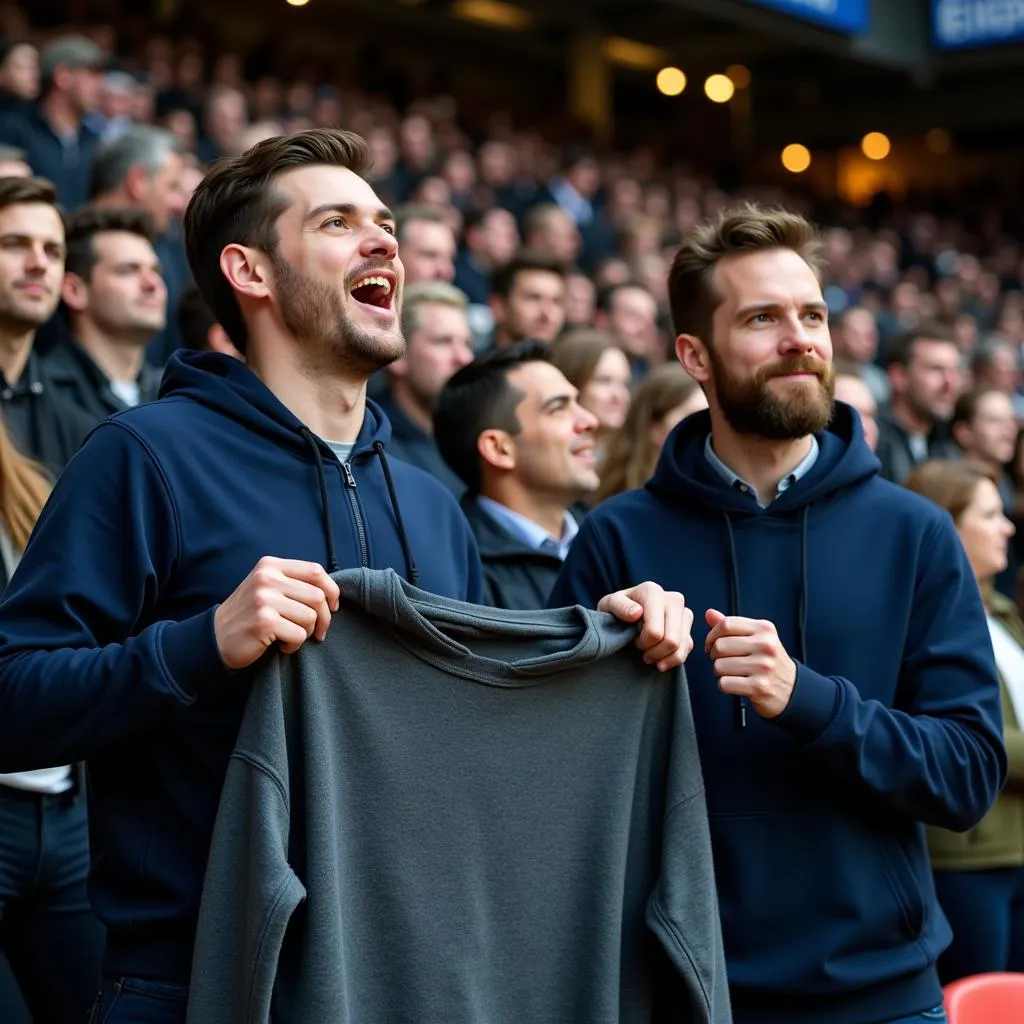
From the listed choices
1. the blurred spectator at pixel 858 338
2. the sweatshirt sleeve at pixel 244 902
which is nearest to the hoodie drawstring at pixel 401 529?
the sweatshirt sleeve at pixel 244 902

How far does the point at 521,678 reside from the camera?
7.38ft

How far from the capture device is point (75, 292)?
5.16m

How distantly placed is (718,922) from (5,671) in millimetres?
1061

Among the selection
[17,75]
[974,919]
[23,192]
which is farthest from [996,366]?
[23,192]

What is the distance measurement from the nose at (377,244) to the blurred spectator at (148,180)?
13.2 feet

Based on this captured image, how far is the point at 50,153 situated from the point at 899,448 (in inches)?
185

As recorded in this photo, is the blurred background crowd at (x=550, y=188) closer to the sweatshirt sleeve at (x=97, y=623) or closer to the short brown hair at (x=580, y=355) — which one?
the short brown hair at (x=580, y=355)

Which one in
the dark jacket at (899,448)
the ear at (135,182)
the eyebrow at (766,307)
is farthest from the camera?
the dark jacket at (899,448)

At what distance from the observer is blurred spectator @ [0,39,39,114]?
28.8 feet

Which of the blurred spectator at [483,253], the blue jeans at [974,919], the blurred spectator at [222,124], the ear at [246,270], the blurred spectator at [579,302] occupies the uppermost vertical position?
the blurred spectator at [222,124]

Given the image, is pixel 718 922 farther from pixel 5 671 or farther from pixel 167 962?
pixel 5 671

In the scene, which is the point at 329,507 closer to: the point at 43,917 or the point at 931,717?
the point at 931,717

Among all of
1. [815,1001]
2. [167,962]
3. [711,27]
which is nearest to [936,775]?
[815,1001]

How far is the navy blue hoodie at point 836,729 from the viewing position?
2486mm
